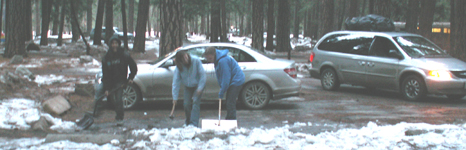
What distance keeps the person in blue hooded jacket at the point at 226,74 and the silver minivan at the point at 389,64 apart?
17.4 ft

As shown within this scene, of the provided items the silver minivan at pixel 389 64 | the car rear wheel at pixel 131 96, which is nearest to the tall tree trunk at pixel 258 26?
the silver minivan at pixel 389 64

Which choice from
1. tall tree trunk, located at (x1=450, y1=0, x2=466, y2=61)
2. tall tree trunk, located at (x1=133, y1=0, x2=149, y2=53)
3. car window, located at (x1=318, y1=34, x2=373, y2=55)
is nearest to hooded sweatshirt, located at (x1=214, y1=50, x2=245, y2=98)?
car window, located at (x1=318, y1=34, x2=373, y2=55)

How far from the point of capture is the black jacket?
7633 mm

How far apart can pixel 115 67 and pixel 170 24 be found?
16.4ft

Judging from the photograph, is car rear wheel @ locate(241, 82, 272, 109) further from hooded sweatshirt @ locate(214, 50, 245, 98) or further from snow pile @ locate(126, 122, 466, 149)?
snow pile @ locate(126, 122, 466, 149)

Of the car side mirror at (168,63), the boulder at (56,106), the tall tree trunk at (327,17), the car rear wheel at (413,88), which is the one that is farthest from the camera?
the tall tree trunk at (327,17)

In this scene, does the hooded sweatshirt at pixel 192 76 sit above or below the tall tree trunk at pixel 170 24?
below

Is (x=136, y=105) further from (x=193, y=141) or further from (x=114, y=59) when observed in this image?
(x=193, y=141)

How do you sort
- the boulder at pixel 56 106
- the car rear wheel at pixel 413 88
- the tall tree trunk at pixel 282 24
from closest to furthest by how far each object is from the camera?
the boulder at pixel 56 106, the car rear wheel at pixel 413 88, the tall tree trunk at pixel 282 24

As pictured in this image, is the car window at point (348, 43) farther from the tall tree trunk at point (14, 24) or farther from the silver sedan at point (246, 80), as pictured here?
the tall tree trunk at point (14, 24)

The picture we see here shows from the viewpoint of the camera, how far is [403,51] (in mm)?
11102

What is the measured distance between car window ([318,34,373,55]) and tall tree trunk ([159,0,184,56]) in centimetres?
409

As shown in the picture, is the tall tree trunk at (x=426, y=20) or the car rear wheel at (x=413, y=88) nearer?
the car rear wheel at (x=413, y=88)

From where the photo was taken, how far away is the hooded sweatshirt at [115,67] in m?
7.63
